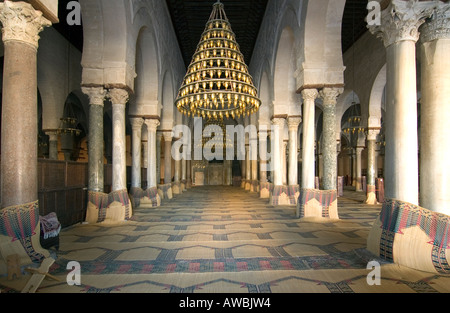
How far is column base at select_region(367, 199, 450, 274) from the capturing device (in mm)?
3449

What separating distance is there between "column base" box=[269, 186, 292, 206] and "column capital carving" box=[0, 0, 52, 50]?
832 cm

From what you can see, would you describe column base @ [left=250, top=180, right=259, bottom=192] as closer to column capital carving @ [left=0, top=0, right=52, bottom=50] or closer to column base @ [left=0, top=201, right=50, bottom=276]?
column base @ [left=0, top=201, right=50, bottom=276]

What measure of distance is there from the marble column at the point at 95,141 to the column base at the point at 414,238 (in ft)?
19.1

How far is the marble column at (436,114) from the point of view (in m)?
3.86

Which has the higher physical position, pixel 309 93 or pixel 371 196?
pixel 309 93

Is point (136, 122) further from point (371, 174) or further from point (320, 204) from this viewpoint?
point (371, 174)

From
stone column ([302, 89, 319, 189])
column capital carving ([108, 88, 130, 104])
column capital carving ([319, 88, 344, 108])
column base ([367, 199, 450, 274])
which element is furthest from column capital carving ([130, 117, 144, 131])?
column base ([367, 199, 450, 274])

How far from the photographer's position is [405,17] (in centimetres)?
384

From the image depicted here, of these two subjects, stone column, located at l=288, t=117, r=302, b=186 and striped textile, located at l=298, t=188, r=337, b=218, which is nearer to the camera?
striped textile, located at l=298, t=188, r=337, b=218

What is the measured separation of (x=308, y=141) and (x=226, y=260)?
174 inches

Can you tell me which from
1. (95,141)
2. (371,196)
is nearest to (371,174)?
(371,196)
